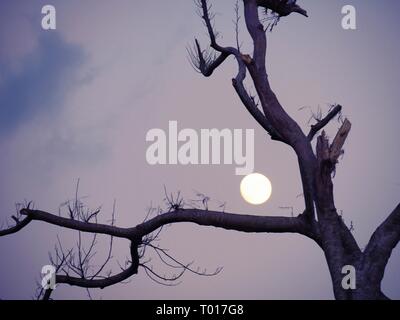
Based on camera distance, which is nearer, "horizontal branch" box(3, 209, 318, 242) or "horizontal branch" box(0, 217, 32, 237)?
"horizontal branch" box(3, 209, 318, 242)

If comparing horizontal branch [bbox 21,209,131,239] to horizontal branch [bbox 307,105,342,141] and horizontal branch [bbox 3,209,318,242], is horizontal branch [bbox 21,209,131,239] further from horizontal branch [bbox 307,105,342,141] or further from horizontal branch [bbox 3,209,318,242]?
horizontal branch [bbox 307,105,342,141]

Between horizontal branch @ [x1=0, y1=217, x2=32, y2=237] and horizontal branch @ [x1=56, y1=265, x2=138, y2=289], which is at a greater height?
horizontal branch @ [x1=0, y1=217, x2=32, y2=237]

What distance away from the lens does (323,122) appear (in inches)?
217

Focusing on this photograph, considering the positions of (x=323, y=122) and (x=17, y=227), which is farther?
(x=323, y=122)

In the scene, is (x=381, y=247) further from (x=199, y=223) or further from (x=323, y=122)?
(x=199, y=223)

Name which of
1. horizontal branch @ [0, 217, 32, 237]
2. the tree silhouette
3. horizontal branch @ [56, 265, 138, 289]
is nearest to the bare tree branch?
the tree silhouette

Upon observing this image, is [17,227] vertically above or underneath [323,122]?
underneath

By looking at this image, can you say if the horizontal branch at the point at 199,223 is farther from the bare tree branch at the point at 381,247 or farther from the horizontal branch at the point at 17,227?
the bare tree branch at the point at 381,247

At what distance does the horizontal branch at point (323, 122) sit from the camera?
5488mm

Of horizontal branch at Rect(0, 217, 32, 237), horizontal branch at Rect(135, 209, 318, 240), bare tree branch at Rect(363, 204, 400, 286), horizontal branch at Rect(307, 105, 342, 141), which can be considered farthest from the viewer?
horizontal branch at Rect(307, 105, 342, 141)

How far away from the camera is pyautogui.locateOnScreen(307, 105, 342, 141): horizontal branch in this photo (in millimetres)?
5488

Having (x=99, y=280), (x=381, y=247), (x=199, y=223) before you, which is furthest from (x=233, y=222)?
(x=99, y=280)

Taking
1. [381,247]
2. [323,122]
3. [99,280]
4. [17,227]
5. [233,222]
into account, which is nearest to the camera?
[381,247]

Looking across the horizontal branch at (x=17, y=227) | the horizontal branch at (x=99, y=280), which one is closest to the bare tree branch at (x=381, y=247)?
the horizontal branch at (x=99, y=280)
